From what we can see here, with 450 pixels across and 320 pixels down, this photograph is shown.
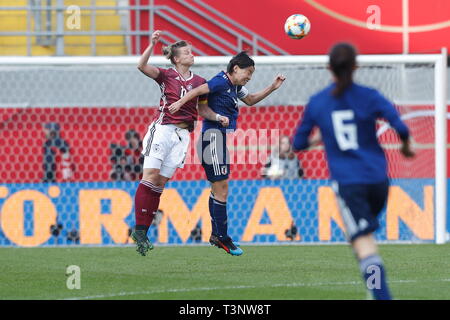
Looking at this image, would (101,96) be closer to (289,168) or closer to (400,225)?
(289,168)

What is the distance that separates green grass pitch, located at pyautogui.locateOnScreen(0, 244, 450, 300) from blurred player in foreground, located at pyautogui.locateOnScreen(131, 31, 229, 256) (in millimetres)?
650

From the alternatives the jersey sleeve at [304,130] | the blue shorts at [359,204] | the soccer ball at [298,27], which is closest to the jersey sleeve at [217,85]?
the soccer ball at [298,27]

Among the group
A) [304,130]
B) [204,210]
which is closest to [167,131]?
[204,210]

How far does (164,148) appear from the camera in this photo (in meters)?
8.90

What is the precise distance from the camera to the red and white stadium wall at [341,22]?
17344 mm

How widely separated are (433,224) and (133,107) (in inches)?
177

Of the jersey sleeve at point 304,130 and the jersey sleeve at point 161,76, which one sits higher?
the jersey sleeve at point 161,76

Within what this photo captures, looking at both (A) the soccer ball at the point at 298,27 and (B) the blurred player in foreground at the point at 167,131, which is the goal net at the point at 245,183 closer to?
(A) the soccer ball at the point at 298,27

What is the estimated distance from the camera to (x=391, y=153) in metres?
12.2

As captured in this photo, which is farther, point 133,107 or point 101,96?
point 101,96

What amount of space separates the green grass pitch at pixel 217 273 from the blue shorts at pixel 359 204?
1281mm

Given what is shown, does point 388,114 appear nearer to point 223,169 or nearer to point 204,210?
point 223,169
